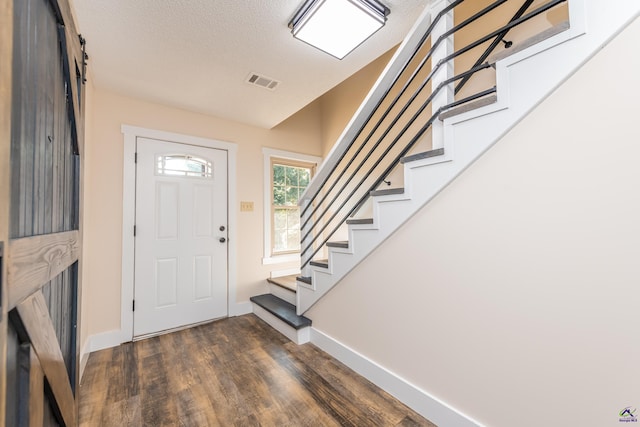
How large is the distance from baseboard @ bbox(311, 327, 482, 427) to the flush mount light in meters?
2.27

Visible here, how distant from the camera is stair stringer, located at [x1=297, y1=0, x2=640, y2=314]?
0.93 m

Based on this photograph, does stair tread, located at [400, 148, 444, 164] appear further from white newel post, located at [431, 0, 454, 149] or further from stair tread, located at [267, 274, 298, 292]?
stair tread, located at [267, 274, 298, 292]

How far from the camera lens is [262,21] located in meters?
1.65

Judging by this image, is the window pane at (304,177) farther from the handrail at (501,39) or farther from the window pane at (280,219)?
the handrail at (501,39)

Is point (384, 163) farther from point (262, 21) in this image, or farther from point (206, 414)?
point (206, 414)

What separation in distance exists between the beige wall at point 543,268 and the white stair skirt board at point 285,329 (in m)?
1.07

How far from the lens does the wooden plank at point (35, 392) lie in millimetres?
759

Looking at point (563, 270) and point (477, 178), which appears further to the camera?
point (477, 178)

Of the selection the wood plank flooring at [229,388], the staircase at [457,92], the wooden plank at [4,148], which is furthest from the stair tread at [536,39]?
the wood plank flooring at [229,388]

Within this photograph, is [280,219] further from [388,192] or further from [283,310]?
[388,192]

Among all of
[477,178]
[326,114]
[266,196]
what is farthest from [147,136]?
[477,178]

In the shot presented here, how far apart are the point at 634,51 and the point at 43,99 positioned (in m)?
2.06

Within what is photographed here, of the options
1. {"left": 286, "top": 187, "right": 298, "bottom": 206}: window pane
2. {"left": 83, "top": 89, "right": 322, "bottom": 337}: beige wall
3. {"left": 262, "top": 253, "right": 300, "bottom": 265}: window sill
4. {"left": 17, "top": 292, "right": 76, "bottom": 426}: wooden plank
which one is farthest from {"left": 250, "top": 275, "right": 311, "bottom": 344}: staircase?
{"left": 17, "top": 292, "right": 76, "bottom": 426}: wooden plank

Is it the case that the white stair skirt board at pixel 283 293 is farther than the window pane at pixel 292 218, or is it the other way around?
the window pane at pixel 292 218
